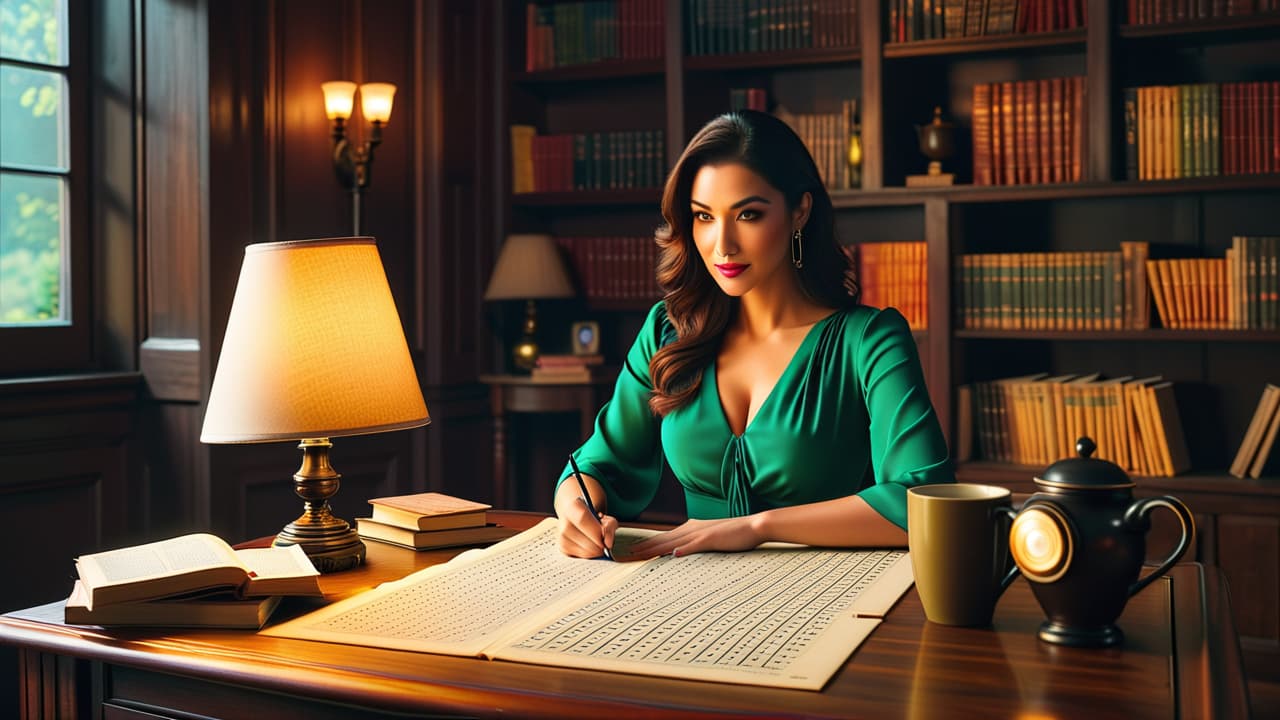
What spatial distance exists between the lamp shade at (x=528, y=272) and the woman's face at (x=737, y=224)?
6.66 feet

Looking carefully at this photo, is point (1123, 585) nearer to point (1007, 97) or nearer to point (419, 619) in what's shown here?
point (419, 619)

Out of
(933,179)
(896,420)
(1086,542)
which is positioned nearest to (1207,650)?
(1086,542)

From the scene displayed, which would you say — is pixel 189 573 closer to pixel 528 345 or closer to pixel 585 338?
pixel 528 345

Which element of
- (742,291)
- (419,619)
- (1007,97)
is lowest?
(419,619)

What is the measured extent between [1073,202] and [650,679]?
3103 millimetres

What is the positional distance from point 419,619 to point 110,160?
266cm

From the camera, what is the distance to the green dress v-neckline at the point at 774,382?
2.02 metres

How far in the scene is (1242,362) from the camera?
11.9 ft

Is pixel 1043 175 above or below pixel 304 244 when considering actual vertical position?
above

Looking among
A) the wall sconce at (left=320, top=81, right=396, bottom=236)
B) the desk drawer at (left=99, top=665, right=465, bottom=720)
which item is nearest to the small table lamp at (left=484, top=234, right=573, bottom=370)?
the wall sconce at (left=320, top=81, right=396, bottom=236)

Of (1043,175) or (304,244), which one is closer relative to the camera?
(304,244)

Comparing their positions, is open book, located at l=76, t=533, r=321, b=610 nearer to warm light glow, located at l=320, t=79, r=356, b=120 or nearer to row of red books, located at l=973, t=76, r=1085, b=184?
warm light glow, located at l=320, t=79, r=356, b=120

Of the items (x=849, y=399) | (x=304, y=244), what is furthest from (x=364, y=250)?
(x=849, y=399)

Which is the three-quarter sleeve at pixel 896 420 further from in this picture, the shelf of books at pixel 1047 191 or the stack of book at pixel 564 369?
the stack of book at pixel 564 369
